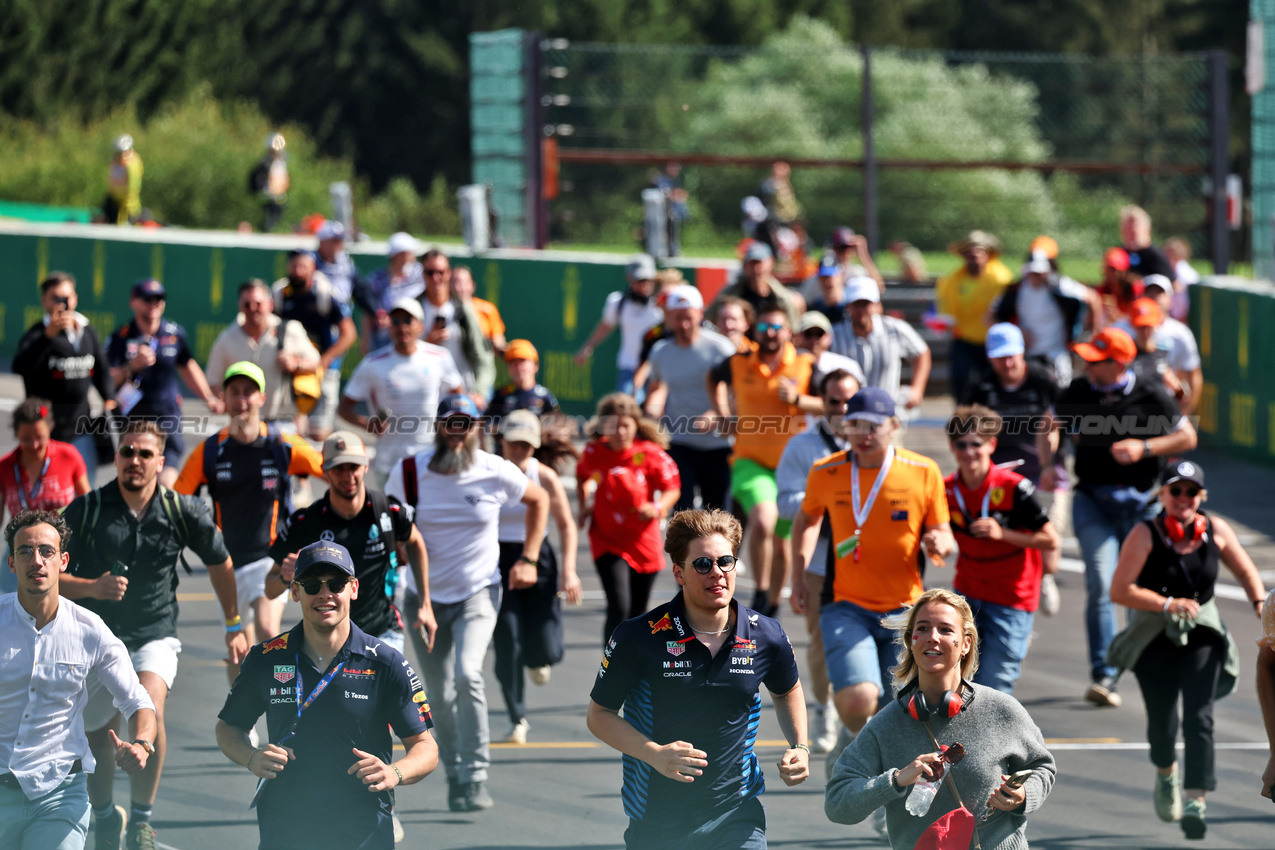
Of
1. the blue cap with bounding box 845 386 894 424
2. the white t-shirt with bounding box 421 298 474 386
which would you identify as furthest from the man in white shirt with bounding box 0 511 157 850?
the white t-shirt with bounding box 421 298 474 386

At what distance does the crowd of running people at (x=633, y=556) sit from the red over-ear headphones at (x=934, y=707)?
1 centimetres

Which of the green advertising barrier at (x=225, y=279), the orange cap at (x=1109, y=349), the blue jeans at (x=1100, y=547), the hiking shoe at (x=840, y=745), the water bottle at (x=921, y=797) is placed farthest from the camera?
the green advertising barrier at (x=225, y=279)

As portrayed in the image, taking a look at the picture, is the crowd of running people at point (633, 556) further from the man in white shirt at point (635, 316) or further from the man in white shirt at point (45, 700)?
the man in white shirt at point (635, 316)

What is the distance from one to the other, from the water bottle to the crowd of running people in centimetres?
1

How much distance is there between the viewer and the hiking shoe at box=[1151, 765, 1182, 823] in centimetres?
899

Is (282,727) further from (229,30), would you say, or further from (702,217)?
(229,30)

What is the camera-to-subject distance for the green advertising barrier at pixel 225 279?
21219 millimetres

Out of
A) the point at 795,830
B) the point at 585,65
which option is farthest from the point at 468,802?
the point at 585,65

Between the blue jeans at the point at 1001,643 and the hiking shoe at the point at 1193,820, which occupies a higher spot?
the blue jeans at the point at 1001,643

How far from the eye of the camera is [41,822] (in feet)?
22.6

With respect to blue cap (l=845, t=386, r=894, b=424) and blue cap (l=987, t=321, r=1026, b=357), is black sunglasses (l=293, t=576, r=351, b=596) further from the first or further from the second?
blue cap (l=987, t=321, r=1026, b=357)

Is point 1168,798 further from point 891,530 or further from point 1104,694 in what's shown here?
point 1104,694

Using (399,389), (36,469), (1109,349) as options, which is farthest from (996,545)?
(36,469)

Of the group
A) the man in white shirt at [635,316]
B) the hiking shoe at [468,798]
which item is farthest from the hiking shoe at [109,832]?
the man in white shirt at [635,316]
